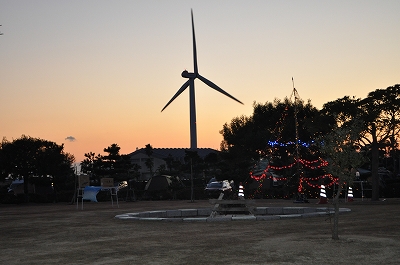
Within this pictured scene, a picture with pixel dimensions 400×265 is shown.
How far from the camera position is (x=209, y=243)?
1449cm

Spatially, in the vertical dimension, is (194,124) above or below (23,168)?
above

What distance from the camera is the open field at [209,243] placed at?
11.7m

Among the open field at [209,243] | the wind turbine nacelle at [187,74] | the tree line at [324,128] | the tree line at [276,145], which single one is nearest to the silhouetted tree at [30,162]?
the tree line at [276,145]

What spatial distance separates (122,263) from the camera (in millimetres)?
11422

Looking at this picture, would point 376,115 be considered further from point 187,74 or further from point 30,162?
point 187,74

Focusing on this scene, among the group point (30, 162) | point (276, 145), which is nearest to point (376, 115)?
point (276, 145)

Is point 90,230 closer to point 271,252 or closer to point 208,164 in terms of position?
point 271,252

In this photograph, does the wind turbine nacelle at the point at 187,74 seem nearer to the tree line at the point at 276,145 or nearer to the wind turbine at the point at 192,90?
the wind turbine at the point at 192,90

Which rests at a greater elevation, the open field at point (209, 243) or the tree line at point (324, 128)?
the tree line at point (324, 128)

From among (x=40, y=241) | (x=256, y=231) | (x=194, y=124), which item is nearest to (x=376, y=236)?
(x=256, y=231)

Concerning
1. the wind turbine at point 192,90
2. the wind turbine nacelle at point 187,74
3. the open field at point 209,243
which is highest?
the wind turbine nacelle at point 187,74

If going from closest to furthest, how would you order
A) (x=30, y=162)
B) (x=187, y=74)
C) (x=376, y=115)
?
(x=376, y=115) < (x=30, y=162) < (x=187, y=74)

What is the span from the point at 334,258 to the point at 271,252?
5.07 ft

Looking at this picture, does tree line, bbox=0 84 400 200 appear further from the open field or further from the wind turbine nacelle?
the wind turbine nacelle
